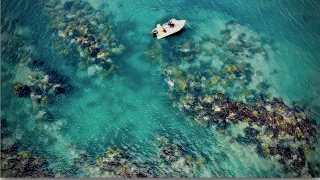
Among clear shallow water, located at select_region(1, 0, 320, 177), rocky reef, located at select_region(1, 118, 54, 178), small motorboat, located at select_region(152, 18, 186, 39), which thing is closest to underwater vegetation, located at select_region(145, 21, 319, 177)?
clear shallow water, located at select_region(1, 0, 320, 177)

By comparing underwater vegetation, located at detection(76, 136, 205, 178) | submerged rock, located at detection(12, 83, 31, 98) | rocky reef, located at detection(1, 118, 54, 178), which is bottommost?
rocky reef, located at detection(1, 118, 54, 178)

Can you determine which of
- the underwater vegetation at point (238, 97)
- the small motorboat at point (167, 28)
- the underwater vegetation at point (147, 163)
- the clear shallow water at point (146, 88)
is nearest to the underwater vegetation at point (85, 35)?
the clear shallow water at point (146, 88)

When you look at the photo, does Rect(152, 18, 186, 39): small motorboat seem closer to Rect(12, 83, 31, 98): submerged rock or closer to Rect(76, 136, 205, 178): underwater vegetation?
Rect(76, 136, 205, 178): underwater vegetation

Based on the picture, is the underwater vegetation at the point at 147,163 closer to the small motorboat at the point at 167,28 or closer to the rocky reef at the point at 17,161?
the rocky reef at the point at 17,161

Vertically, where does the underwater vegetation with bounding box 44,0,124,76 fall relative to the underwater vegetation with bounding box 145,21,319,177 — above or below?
below

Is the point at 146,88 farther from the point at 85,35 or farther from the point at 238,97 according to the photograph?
the point at 85,35
